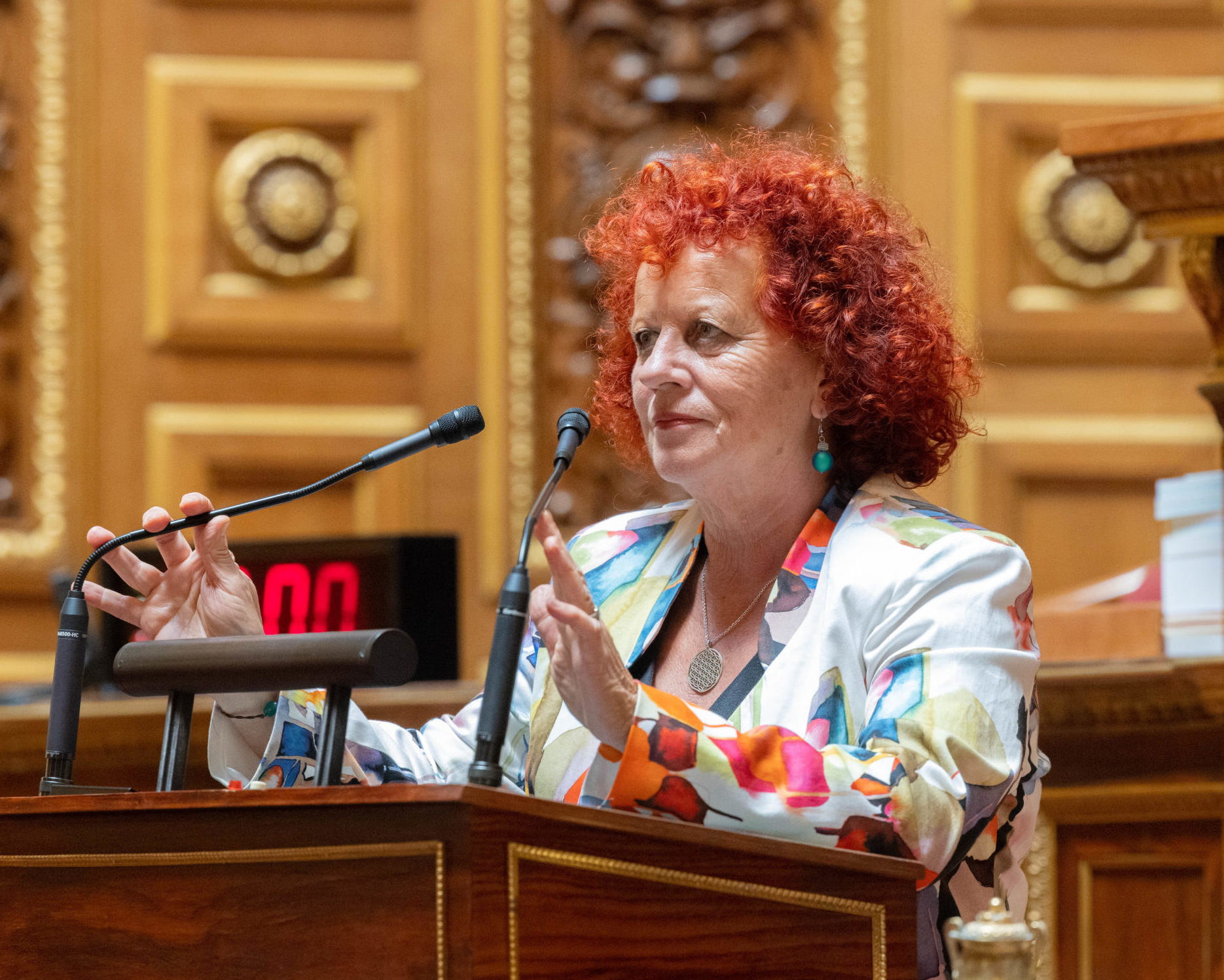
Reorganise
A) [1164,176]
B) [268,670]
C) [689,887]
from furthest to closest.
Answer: [1164,176] → [268,670] → [689,887]

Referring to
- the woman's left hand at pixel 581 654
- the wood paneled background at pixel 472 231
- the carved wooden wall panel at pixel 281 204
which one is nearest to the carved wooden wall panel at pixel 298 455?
the wood paneled background at pixel 472 231

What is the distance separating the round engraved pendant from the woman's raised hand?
1.59 ft

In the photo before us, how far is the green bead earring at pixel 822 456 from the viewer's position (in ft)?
6.33

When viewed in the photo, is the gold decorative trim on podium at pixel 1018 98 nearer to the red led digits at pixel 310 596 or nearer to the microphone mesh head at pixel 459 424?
the red led digits at pixel 310 596

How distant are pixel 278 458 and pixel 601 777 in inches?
99.7

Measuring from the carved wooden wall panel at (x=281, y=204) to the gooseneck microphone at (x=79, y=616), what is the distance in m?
2.28

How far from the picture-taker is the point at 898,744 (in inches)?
59.4

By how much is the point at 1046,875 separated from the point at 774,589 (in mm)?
779

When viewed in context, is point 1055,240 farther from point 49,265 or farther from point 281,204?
point 49,265

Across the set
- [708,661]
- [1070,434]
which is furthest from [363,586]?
[1070,434]

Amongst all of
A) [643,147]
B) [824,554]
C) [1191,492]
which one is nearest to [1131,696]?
[1191,492]

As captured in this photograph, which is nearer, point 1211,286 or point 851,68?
point 1211,286

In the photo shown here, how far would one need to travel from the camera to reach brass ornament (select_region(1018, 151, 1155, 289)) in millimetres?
3871

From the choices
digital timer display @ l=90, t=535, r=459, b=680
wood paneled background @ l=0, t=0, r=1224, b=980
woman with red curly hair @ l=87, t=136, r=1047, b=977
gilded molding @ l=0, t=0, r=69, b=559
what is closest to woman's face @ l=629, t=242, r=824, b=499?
woman with red curly hair @ l=87, t=136, r=1047, b=977
